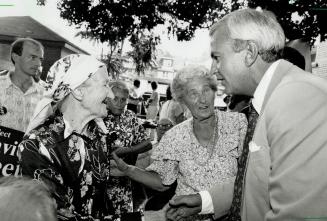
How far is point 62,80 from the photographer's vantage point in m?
2.70

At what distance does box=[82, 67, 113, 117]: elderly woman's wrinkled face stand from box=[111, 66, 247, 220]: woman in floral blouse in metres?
0.56

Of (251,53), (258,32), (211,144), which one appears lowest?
(211,144)

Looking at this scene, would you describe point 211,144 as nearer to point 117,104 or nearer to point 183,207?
point 183,207

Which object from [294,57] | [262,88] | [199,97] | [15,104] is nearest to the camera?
[262,88]

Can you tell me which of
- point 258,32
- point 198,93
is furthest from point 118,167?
point 258,32

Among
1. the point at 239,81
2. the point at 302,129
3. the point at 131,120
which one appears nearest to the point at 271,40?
the point at 239,81

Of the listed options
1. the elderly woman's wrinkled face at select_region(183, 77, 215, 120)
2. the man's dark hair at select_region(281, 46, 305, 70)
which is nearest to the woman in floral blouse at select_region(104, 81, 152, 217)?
the elderly woman's wrinkled face at select_region(183, 77, 215, 120)

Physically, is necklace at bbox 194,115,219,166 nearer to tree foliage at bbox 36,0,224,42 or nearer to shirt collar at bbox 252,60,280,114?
shirt collar at bbox 252,60,280,114

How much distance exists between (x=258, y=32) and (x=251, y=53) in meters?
0.13

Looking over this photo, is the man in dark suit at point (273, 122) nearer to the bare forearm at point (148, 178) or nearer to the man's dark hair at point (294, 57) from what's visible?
the bare forearm at point (148, 178)

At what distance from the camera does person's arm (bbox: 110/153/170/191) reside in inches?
125

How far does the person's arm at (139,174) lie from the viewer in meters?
3.19

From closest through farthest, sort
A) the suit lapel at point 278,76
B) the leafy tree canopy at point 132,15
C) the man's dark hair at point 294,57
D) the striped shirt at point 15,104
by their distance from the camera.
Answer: the suit lapel at point 278,76
the man's dark hair at point 294,57
the striped shirt at point 15,104
the leafy tree canopy at point 132,15

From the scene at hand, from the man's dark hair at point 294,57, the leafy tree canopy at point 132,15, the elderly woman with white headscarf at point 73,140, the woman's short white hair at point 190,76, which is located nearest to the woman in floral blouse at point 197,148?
the woman's short white hair at point 190,76
